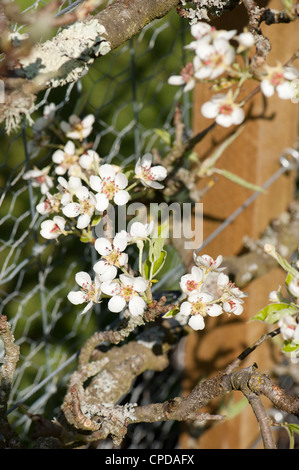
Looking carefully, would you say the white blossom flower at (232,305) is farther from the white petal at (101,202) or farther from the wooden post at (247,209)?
the wooden post at (247,209)

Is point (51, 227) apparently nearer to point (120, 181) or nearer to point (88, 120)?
point (120, 181)

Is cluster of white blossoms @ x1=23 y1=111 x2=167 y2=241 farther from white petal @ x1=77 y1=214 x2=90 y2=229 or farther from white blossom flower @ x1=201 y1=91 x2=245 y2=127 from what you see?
white blossom flower @ x1=201 y1=91 x2=245 y2=127

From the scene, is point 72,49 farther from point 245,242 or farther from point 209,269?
point 245,242

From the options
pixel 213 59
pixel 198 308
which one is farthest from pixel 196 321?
pixel 213 59

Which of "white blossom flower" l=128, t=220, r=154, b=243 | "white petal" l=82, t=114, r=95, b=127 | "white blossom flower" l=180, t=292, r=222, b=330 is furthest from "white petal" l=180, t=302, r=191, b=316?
"white petal" l=82, t=114, r=95, b=127
